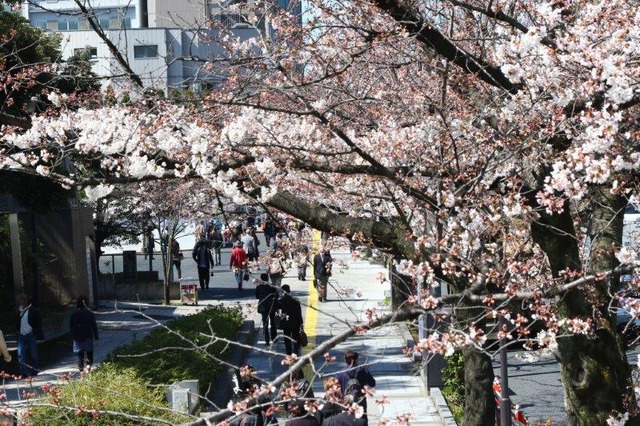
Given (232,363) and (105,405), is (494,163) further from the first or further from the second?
(232,363)

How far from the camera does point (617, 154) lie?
6.50 metres

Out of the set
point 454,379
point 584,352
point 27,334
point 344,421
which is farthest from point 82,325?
point 584,352

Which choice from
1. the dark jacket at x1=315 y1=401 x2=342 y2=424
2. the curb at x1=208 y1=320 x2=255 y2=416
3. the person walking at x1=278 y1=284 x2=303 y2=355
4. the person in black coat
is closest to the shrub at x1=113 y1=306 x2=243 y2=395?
the curb at x1=208 y1=320 x2=255 y2=416

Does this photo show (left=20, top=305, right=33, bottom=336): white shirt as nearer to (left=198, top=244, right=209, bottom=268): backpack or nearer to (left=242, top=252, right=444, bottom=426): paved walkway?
(left=242, top=252, right=444, bottom=426): paved walkway

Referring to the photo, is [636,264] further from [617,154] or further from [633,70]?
[633,70]

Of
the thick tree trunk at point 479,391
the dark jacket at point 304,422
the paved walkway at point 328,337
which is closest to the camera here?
the dark jacket at point 304,422

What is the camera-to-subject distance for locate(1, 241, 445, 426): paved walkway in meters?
15.5

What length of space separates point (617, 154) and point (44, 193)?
16.2 m

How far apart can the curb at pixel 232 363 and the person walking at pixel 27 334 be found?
134 inches

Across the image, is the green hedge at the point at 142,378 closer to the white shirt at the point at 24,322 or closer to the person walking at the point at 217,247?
the white shirt at the point at 24,322

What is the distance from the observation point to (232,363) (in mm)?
18203

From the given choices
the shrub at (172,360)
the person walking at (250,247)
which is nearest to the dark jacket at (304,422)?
the shrub at (172,360)

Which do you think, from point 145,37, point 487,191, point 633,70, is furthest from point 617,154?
point 145,37

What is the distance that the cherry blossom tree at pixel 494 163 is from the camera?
21.6 ft
